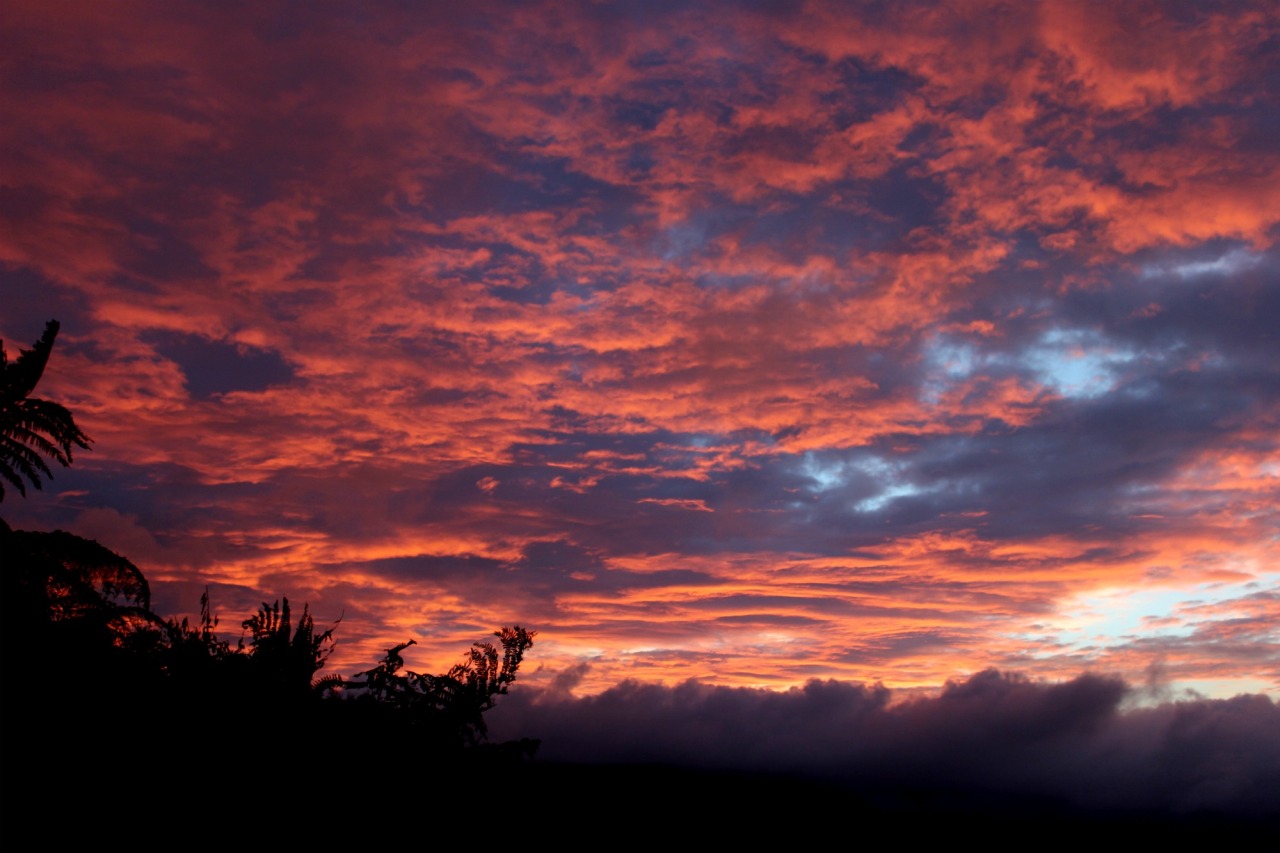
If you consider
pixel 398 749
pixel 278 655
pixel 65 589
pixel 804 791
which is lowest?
pixel 804 791

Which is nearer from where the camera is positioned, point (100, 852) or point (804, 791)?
point (100, 852)

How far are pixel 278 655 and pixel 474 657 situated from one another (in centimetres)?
552

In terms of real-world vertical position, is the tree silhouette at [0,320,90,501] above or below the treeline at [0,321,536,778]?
above

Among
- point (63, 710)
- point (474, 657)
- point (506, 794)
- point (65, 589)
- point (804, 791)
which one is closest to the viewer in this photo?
point (63, 710)

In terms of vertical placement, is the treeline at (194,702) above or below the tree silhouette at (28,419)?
below

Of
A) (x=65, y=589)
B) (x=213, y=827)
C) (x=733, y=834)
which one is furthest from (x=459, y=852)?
(x=733, y=834)

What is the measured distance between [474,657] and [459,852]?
19.5 feet

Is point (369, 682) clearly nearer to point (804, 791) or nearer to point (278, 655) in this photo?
point (278, 655)

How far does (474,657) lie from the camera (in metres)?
20.7

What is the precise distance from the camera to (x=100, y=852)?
1258 centimetres

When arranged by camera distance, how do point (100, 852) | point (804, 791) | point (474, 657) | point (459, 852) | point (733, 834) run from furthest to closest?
point (804, 791), point (733, 834), point (474, 657), point (459, 852), point (100, 852)

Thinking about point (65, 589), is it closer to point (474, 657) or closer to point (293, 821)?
point (474, 657)

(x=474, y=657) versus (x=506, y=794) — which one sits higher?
(x=474, y=657)

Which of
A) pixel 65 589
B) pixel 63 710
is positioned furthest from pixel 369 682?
pixel 65 589
